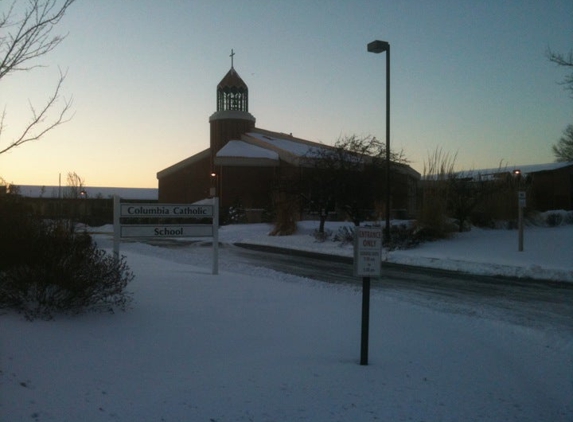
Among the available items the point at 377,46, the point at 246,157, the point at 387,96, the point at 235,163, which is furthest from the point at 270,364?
the point at 235,163

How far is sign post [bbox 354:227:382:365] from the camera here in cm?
621

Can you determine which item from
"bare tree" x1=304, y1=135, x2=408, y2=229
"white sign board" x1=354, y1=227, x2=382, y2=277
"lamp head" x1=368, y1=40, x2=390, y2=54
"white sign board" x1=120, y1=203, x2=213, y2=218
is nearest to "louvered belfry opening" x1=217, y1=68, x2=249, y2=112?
"bare tree" x1=304, y1=135, x2=408, y2=229

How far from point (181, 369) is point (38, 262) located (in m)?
2.42

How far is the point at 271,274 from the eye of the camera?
14.6 m

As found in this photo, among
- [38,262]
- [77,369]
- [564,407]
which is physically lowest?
[564,407]

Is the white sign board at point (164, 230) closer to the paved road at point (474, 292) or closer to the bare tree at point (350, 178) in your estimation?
the paved road at point (474, 292)

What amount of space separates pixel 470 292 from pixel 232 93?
43.2 metres

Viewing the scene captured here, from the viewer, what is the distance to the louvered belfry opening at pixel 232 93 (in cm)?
5256

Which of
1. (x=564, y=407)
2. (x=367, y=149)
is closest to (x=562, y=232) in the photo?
(x=367, y=149)

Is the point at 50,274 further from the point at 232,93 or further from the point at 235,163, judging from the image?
the point at 232,93

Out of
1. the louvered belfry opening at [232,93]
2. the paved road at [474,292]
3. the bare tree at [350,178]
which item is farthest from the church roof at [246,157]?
the paved road at [474,292]

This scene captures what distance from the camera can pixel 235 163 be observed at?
47531mm

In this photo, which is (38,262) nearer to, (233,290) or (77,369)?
(77,369)

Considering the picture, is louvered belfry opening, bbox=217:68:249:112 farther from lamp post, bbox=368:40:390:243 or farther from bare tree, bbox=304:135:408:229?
lamp post, bbox=368:40:390:243
